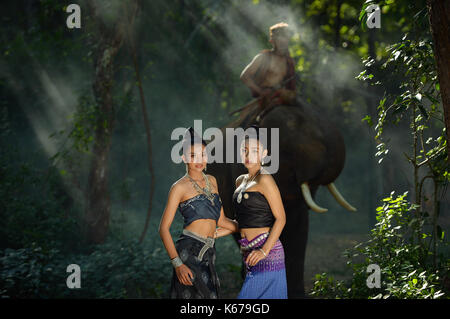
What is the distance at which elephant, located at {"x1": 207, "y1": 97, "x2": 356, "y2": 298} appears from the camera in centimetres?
576

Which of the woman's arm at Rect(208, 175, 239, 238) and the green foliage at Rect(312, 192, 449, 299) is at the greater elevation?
the woman's arm at Rect(208, 175, 239, 238)

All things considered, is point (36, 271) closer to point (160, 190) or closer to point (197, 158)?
point (197, 158)

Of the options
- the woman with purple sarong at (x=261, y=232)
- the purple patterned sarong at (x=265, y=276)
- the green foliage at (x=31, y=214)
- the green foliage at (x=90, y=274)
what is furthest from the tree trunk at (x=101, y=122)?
the purple patterned sarong at (x=265, y=276)

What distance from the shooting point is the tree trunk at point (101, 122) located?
319 inches

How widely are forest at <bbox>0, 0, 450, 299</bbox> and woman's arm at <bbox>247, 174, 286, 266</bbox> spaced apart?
1.33 meters

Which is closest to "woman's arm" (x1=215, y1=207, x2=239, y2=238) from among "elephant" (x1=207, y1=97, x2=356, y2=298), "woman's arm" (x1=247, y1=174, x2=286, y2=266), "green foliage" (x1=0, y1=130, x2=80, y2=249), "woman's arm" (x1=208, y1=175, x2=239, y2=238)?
"woman's arm" (x1=208, y1=175, x2=239, y2=238)

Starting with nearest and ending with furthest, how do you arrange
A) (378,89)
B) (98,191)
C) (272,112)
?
(272,112) → (98,191) → (378,89)

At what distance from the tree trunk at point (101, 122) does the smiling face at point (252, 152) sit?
4762 millimetres

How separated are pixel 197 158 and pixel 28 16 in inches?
360

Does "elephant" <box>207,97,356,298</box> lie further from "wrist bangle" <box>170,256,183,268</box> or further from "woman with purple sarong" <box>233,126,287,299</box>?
"wrist bangle" <box>170,256,183,268</box>

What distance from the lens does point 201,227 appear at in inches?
142
